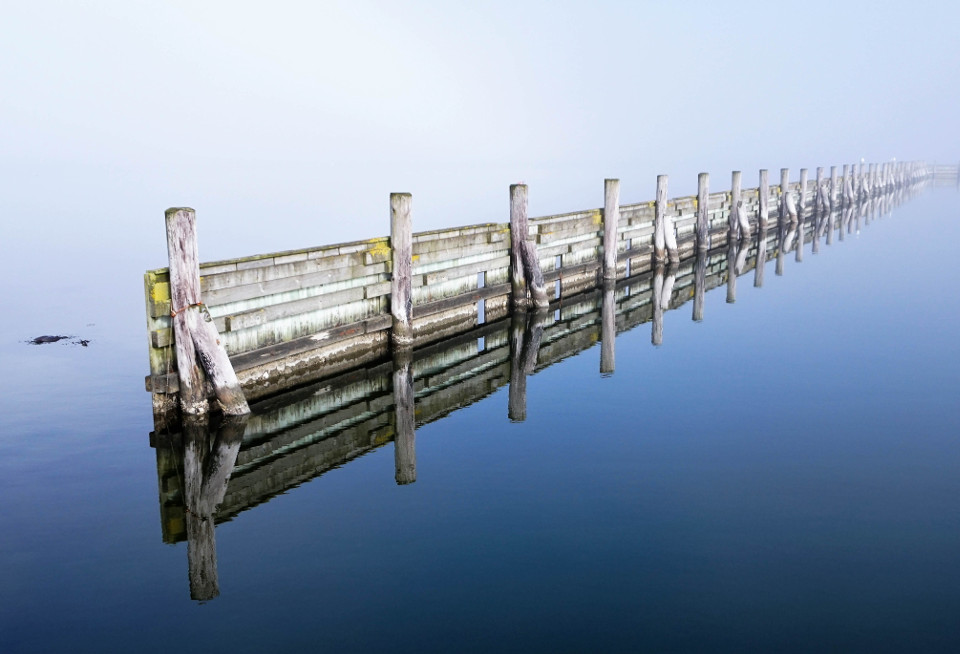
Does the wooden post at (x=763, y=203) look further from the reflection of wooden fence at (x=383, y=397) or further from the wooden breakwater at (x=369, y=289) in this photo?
the reflection of wooden fence at (x=383, y=397)

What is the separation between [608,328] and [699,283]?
6.61 m

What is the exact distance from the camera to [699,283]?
74.6 feet

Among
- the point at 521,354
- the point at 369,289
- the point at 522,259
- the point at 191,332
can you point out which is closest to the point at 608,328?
the point at 522,259

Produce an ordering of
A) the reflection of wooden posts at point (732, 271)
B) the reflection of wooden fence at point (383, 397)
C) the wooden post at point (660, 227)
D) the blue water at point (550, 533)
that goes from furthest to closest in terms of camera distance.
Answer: the wooden post at point (660, 227) → the reflection of wooden posts at point (732, 271) → the reflection of wooden fence at point (383, 397) → the blue water at point (550, 533)

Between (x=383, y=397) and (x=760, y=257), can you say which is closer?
(x=383, y=397)

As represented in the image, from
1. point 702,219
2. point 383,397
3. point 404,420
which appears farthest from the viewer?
point 702,219

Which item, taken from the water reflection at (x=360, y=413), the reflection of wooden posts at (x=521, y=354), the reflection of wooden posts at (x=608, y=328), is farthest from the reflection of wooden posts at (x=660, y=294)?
the reflection of wooden posts at (x=521, y=354)

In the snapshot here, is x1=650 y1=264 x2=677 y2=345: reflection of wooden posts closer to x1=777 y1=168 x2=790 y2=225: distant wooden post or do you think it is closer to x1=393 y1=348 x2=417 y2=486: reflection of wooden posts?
x1=393 y1=348 x2=417 y2=486: reflection of wooden posts

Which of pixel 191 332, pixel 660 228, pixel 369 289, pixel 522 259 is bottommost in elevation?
pixel 191 332

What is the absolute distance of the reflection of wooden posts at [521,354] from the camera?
39.5 feet

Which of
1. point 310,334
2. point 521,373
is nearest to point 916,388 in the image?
point 521,373

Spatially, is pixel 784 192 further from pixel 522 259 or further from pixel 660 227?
pixel 522 259

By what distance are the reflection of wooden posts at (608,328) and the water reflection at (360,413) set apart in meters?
0.03

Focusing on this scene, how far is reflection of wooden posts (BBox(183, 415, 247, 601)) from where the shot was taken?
275 inches
